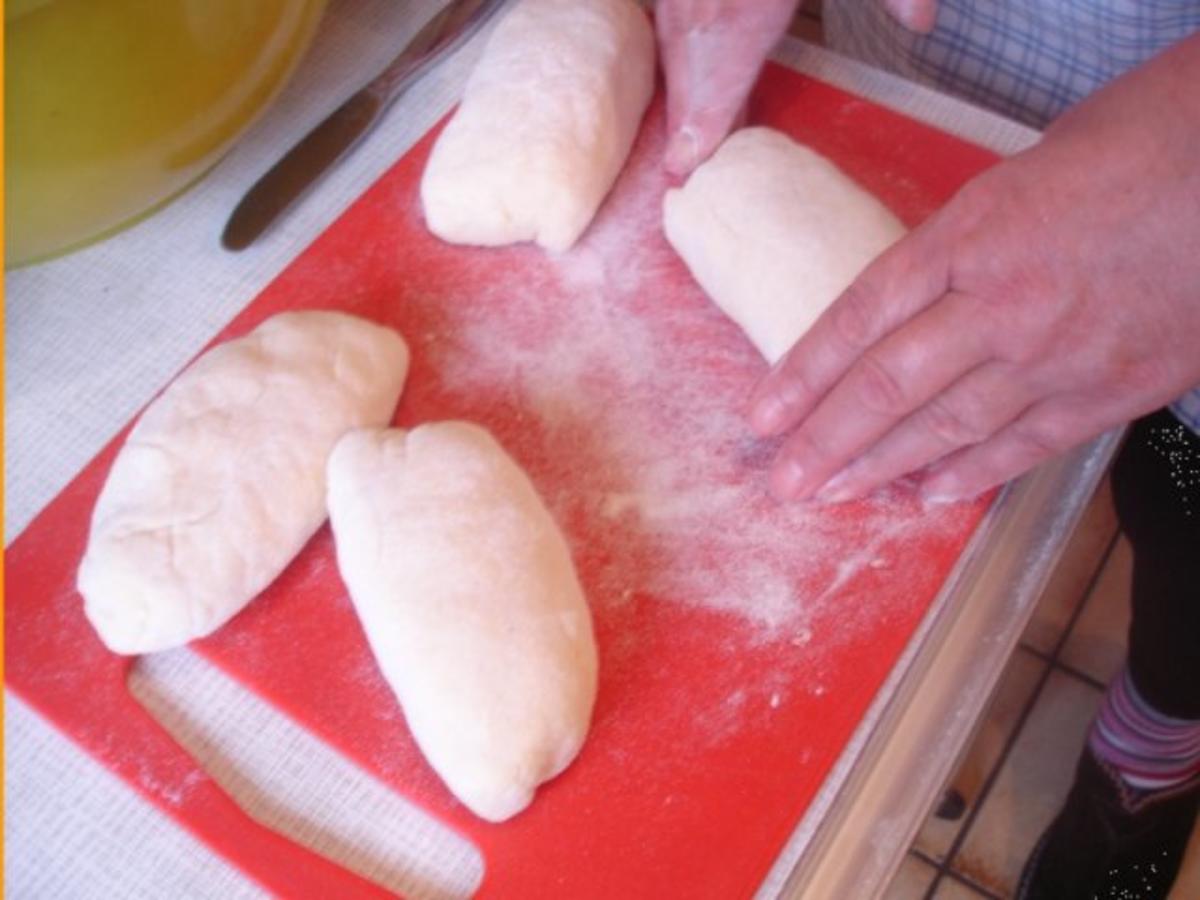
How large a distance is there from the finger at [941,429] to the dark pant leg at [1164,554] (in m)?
0.29

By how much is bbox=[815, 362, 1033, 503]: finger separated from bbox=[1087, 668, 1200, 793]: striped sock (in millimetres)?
613

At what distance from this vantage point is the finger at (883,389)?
2.73 ft

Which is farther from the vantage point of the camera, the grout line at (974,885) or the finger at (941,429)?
the grout line at (974,885)

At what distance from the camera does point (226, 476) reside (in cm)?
87

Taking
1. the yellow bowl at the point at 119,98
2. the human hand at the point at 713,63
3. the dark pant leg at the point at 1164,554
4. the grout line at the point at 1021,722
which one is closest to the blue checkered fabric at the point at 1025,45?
the dark pant leg at the point at 1164,554

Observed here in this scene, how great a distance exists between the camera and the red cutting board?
2.67 ft

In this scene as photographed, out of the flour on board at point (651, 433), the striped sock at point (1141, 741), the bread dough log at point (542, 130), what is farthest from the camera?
the striped sock at point (1141, 741)

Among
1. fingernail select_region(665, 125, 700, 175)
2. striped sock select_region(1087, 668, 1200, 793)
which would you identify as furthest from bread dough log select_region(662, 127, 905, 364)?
striped sock select_region(1087, 668, 1200, 793)

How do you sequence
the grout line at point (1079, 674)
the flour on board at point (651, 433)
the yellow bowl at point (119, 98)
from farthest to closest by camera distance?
the grout line at point (1079, 674) → the flour on board at point (651, 433) → the yellow bowl at point (119, 98)

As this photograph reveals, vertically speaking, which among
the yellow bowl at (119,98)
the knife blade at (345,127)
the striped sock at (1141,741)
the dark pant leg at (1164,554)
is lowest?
the striped sock at (1141,741)

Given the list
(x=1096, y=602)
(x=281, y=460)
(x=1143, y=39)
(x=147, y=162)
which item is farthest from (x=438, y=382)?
(x=1096, y=602)

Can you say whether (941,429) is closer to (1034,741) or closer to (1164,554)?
(1164,554)

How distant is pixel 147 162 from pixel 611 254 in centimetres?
37

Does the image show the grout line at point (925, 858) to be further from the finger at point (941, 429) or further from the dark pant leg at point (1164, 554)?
the finger at point (941, 429)
